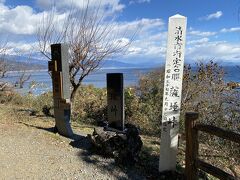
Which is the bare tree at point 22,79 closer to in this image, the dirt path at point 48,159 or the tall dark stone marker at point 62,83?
the dirt path at point 48,159

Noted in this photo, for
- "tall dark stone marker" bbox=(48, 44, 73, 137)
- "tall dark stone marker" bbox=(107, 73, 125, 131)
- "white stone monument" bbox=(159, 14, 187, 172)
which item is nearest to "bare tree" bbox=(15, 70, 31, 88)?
"tall dark stone marker" bbox=(48, 44, 73, 137)

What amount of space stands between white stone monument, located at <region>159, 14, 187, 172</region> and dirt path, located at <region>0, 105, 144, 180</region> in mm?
724

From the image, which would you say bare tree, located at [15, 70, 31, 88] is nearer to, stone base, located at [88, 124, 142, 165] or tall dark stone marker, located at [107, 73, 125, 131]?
tall dark stone marker, located at [107, 73, 125, 131]

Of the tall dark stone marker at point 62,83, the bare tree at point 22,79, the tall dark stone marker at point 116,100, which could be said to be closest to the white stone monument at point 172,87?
the tall dark stone marker at point 116,100

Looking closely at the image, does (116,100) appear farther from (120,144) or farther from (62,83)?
(62,83)

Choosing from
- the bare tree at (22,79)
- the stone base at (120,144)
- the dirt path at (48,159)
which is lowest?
the dirt path at (48,159)

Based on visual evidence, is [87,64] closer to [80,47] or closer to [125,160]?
[80,47]

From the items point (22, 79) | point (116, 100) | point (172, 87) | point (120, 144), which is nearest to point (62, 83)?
point (116, 100)

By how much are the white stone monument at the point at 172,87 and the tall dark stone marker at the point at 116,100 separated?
122cm

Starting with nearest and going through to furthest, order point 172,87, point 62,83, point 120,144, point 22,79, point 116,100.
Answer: point 172,87 < point 120,144 < point 116,100 < point 62,83 < point 22,79

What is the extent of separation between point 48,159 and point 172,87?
2.73 m

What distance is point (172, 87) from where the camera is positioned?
5727 mm

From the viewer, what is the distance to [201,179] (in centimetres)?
627

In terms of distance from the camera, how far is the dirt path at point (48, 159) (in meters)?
5.73
